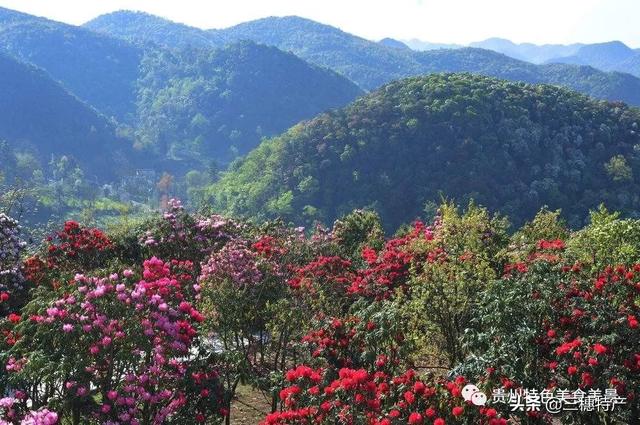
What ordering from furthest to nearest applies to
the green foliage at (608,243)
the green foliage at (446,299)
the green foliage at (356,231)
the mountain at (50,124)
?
the mountain at (50,124) < the green foliage at (356,231) < the green foliage at (608,243) < the green foliage at (446,299)

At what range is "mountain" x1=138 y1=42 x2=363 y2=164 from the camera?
168 metres

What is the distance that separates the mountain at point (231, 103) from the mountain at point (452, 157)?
7729 cm

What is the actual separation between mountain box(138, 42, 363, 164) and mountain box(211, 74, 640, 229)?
77.3 m

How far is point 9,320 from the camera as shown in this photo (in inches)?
286

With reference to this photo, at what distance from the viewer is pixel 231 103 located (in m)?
181

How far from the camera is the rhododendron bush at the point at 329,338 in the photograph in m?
6.07

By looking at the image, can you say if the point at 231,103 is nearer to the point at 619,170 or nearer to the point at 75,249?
the point at 619,170

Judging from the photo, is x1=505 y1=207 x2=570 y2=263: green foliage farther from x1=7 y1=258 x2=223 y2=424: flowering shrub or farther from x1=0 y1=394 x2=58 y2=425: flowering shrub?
x1=0 y1=394 x2=58 y2=425: flowering shrub

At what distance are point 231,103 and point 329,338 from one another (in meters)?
178

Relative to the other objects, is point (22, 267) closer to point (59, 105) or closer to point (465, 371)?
point (465, 371)

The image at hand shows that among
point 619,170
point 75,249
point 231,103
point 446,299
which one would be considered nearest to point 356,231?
point 75,249

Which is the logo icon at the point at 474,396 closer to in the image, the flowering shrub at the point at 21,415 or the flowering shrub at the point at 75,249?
the flowering shrub at the point at 21,415

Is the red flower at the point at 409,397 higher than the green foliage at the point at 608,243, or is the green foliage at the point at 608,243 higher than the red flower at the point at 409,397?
the green foliage at the point at 608,243

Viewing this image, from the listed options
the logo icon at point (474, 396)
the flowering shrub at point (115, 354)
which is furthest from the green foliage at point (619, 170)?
the flowering shrub at point (115, 354)
